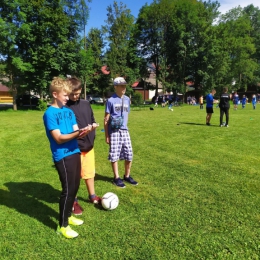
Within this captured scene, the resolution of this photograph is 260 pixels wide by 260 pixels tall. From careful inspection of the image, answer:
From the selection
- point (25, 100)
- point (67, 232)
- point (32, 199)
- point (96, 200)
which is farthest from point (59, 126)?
point (25, 100)

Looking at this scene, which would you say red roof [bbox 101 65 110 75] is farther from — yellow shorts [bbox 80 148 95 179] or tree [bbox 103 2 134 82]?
yellow shorts [bbox 80 148 95 179]

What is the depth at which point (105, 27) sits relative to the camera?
3712 cm

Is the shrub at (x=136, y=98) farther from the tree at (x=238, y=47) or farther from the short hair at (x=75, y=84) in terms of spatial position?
the short hair at (x=75, y=84)

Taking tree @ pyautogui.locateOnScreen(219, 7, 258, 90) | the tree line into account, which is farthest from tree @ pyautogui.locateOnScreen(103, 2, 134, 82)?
tree @ pyautogui.locateOnScreen(219, 7, 258, 90)

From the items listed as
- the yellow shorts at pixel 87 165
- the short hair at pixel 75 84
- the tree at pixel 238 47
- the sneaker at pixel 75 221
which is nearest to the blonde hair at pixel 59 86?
the short hair at pixel 75 84

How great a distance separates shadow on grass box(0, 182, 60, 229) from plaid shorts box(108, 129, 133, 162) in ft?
4.13

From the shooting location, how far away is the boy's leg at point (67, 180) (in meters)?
3.02

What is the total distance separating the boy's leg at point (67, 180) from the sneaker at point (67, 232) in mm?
53

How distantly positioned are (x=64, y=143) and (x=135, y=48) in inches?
1565

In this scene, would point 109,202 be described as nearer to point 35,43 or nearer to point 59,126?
point 59,126

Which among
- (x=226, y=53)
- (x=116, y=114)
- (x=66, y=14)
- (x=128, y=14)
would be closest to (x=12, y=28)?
(x=66, y=14)

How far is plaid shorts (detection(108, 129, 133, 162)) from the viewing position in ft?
15.5

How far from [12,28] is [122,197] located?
85.1 ft

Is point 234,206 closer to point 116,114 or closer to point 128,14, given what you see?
point 116,114
